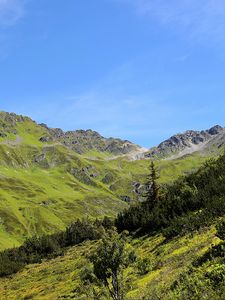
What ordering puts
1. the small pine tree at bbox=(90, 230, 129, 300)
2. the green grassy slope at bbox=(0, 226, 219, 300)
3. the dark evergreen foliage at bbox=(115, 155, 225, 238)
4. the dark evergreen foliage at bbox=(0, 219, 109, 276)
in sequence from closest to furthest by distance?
the small pine tree at bbox=(90, 230, 129, 300) → the green grassy slope at bbox=(0, 226, 219, 300) → the dark evergreen foliage at bbox=(115, 155, 225, 238) → the dark evergreen foliage at bbox=(0, 219, 109, 276)

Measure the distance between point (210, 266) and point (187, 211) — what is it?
29.1m

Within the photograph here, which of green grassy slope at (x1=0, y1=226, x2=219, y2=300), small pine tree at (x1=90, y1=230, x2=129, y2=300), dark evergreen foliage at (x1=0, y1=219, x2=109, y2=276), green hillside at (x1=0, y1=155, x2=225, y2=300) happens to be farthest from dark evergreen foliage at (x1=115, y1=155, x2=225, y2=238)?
small pine tree at (x1=90, y1=230, x2=129, y2=300)

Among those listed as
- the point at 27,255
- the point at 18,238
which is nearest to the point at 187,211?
the point at 27,255

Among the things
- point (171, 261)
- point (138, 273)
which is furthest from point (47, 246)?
point (171, 261)

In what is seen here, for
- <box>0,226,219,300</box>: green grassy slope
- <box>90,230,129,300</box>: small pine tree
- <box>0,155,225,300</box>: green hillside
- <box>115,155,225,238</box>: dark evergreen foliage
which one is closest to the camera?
<box>0,155,225,300</box>: green hillside

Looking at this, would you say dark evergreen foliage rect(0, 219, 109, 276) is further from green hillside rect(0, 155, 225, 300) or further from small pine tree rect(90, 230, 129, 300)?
small pine tree rect(90, 230, 129, 300)

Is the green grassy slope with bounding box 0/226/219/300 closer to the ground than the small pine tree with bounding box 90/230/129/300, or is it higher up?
closer to the ground

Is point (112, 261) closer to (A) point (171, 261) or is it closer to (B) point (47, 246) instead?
(A) point (171, 261)

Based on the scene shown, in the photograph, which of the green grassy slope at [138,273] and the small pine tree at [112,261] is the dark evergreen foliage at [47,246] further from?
the small pine tree at [112,261]

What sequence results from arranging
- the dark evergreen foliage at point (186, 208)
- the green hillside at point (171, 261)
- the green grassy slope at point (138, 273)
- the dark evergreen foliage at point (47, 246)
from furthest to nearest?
the dark evergreen foliage at point (47, 246), the dark evergreen foliage at point (186, 208), the green grassy slope at point (138, 273), the green hillside at point (171, 261)

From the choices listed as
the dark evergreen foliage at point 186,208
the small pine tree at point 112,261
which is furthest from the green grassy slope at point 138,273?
the dark evergreen foliage at point 186,208

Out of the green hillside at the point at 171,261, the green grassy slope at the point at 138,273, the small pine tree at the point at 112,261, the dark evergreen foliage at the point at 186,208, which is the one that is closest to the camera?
the green hillside at the point at 171,261

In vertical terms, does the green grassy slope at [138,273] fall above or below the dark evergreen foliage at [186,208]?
below

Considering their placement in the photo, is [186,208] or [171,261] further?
[186,208]
